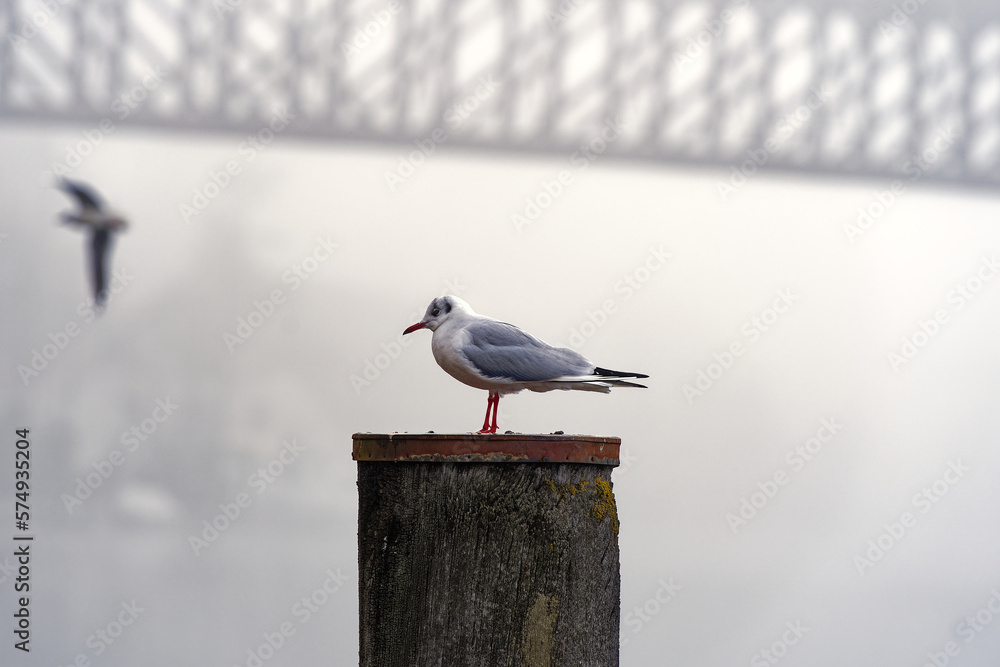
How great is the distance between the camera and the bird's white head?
5176mm

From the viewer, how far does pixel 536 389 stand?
5.21 m

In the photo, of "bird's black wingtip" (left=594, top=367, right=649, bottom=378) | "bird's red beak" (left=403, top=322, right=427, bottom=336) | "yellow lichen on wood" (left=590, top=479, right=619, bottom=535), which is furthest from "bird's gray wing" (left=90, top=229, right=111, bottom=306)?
"yellow lichen on wood" (left=590, top=479, right=619, bottom=535)

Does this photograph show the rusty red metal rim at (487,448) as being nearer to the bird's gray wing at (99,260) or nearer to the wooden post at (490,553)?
the wooden post at (490,553)

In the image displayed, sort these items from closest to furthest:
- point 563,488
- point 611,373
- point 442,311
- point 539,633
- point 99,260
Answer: point 539,633 < point 563,488 < point 611,373 < point 442,311 < point 99,260

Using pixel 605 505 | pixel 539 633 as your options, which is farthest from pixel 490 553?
pixel 605 505

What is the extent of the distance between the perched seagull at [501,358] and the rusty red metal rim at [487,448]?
190 cm

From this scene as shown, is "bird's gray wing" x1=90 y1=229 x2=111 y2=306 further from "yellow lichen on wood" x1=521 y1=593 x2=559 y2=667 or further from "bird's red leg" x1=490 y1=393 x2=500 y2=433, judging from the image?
"yellow lichen on wood" x1=521 y1=593 x2=559 y2=667

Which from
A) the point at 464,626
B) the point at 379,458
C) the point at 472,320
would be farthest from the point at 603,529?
the point at 472,320

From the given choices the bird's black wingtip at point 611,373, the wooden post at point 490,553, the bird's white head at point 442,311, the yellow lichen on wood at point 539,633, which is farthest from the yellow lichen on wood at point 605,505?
the bird's white head at point 442,311

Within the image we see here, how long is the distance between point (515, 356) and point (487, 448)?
2.15 m

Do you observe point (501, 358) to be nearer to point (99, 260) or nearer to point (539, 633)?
point (539, 633)

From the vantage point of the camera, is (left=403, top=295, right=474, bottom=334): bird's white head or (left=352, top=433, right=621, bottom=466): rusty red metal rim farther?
(left=403, top=295, right=474, bottom=334): bird's white head

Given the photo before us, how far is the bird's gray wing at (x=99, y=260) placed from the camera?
838 centimetres

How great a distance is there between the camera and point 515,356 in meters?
5.02
